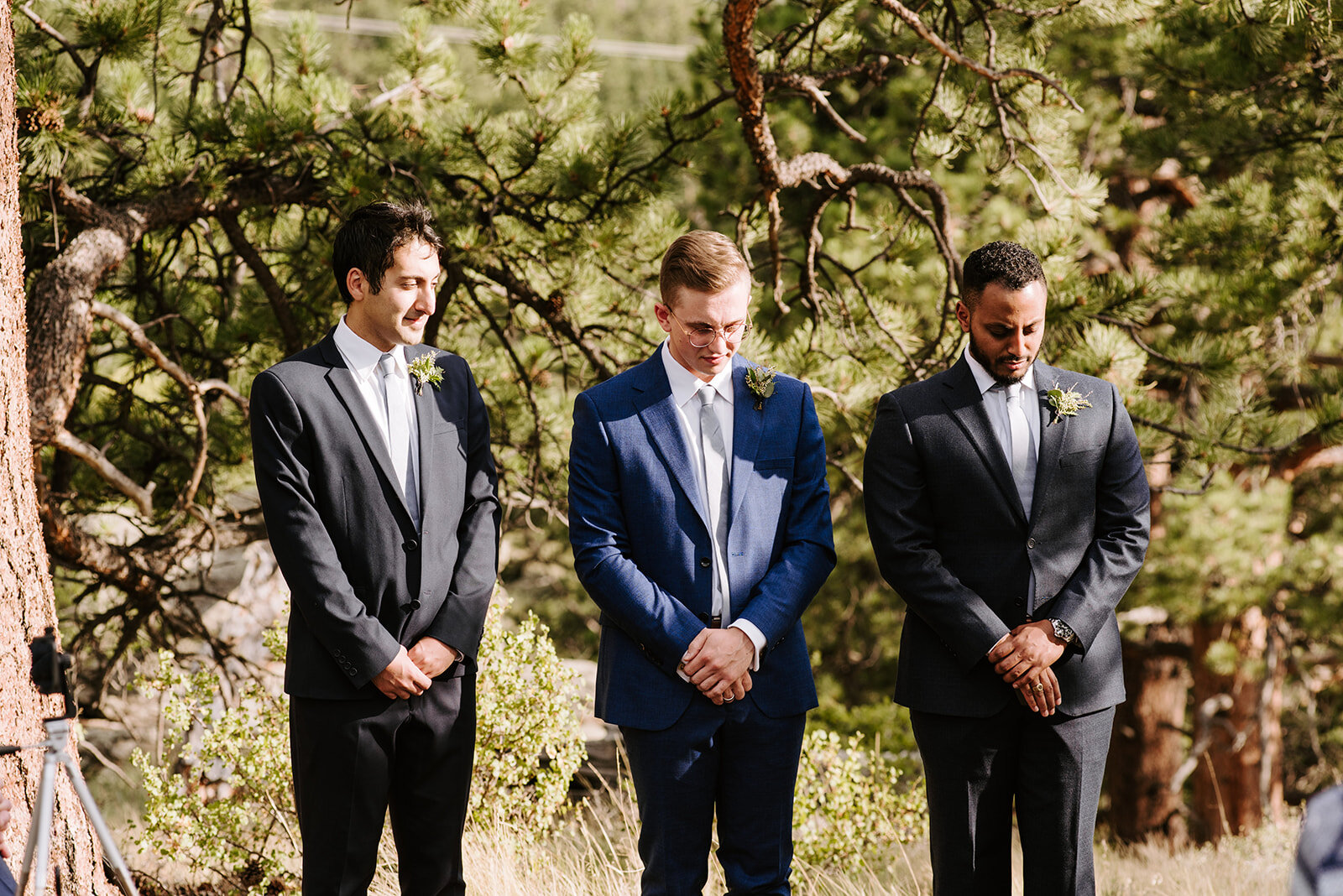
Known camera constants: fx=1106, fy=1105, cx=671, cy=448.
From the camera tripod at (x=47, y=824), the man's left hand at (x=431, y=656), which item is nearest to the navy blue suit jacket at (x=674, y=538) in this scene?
the man's left hand at (x=431, y=656)

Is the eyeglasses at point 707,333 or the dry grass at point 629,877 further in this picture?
the dry grass at point 629,877

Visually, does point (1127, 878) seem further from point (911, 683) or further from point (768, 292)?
point (768, 292)

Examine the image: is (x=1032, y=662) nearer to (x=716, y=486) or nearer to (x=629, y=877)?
(x=716, y=486)

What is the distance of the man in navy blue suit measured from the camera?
2.46 meters

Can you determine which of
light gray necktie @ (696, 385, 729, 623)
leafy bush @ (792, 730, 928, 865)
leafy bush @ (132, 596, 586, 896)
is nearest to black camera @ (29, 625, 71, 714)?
light gray necktie @ (696, 385, 729, 623)

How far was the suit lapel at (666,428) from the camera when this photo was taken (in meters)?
2.57

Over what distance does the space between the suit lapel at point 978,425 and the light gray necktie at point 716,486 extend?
0.58 meters

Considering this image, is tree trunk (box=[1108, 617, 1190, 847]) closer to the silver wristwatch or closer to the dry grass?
the dry grass

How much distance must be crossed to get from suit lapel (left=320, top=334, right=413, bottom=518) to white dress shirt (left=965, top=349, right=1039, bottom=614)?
1.37 metres

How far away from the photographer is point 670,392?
8.76 ft

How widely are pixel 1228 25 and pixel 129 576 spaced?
5178mm

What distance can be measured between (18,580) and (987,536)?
241cm

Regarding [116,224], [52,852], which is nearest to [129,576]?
[116,224]

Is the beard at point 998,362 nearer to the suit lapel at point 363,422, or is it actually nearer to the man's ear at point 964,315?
the man's ear at point 964,315
